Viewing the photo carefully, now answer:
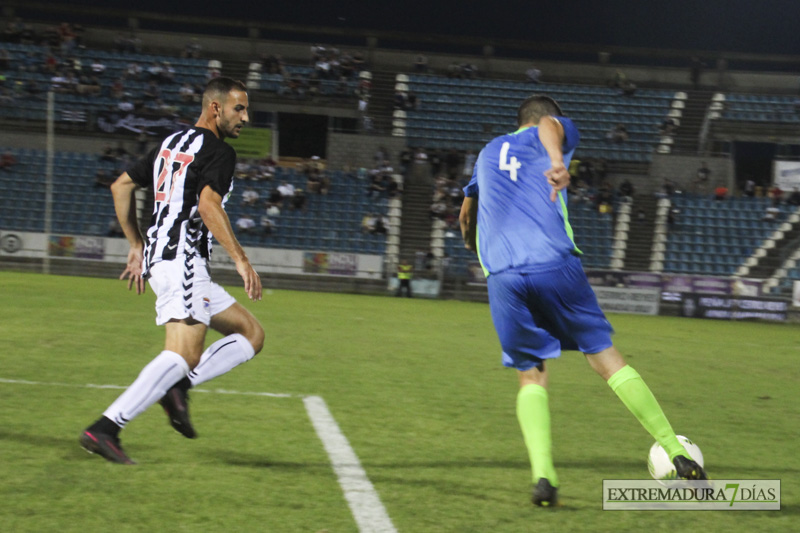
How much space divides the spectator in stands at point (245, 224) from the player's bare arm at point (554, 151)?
25.8 metres

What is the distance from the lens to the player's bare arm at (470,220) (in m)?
4.66

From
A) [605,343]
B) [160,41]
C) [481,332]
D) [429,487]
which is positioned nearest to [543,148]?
[605,343]

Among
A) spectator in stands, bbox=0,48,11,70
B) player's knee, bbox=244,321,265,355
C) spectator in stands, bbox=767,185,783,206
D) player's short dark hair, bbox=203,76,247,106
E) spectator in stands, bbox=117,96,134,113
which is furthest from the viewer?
spectator in stands, bbox=0,48,11,70

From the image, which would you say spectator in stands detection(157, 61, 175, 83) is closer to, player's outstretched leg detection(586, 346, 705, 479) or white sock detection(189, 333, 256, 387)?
white sock detection(189, 333, 256, 387)

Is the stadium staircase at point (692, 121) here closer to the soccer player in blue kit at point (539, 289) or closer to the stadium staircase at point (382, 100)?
the stadium staircase at point (382, 100)

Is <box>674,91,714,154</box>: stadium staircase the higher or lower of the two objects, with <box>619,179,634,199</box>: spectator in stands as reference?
higher

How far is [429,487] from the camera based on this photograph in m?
4.32

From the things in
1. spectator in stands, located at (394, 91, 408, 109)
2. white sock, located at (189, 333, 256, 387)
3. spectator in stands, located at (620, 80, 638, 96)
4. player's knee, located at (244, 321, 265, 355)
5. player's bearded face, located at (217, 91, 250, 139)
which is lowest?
white sock, located at (189, 333, 256, 387)

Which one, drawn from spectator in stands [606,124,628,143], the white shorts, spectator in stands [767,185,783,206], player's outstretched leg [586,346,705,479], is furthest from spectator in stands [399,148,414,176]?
player's outstretched leg [586,346,705,479]

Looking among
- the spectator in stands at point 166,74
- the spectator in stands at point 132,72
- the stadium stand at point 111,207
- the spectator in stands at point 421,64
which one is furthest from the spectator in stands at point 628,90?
the spectator in stands at point 132,72

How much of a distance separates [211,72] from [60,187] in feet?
32.1

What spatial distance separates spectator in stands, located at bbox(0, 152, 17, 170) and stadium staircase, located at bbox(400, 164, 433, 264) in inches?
616

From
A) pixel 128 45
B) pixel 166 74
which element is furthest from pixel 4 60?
pixel 166 74

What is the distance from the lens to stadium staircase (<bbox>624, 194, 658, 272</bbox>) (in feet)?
98.5
